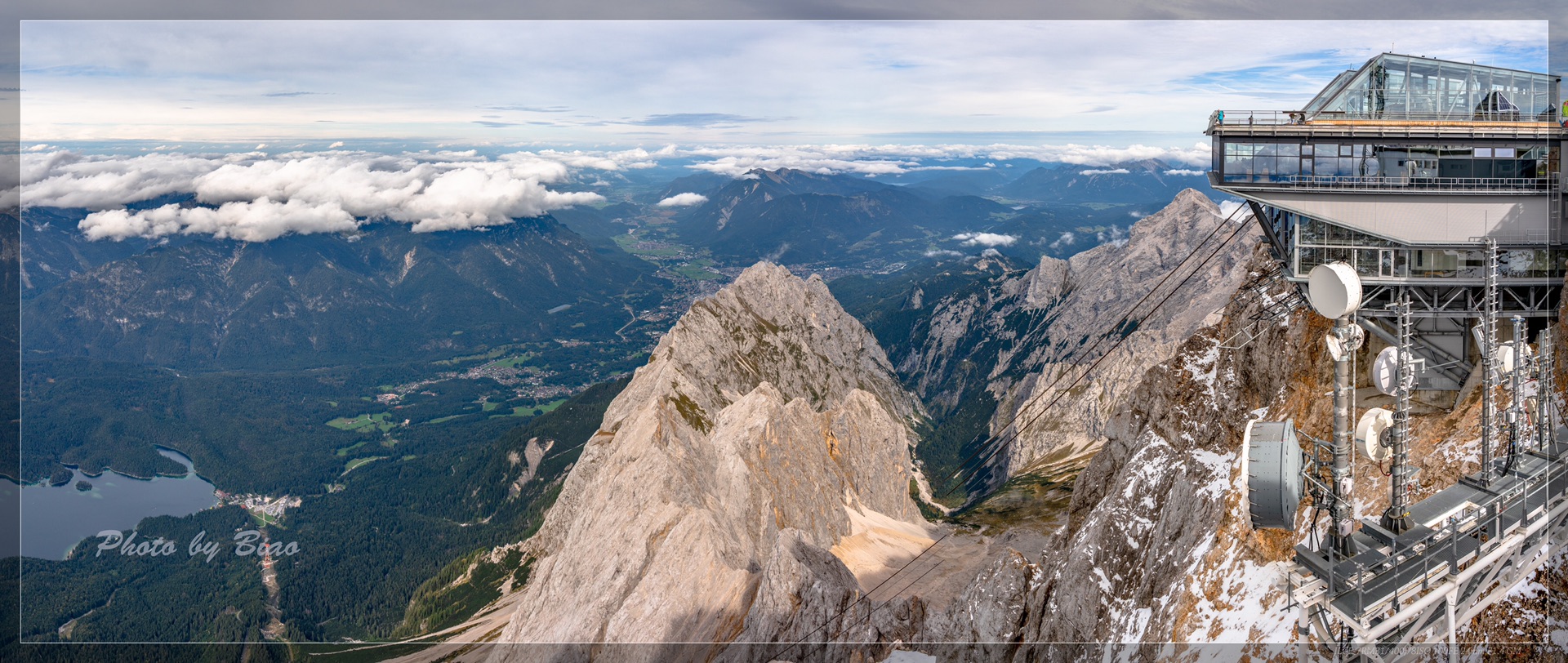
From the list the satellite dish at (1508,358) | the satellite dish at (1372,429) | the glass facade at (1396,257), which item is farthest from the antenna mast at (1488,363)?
the glass facade at (1396,257)

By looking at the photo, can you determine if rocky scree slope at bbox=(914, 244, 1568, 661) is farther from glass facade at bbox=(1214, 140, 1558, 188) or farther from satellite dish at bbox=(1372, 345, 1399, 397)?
glass facade at bbox=(1214, 140, 1558, 188)

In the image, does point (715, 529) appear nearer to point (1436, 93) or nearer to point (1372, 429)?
point (1436, 93)

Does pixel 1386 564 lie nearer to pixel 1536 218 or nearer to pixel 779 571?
pixel 1536 218

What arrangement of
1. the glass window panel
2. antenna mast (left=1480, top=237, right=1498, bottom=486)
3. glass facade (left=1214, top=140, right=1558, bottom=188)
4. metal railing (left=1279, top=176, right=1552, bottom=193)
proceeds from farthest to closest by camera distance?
1. the glass window panel
2. glass facade (left=1214, top=140, right=1558, bottom=188)
3. metal railing (left=1279, top=176, right=1552, bottom=193)
4. antenna mast (left=1480, top=237, right=1498, bottom=486)

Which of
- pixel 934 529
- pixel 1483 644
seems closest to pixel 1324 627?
pixel 1483 644

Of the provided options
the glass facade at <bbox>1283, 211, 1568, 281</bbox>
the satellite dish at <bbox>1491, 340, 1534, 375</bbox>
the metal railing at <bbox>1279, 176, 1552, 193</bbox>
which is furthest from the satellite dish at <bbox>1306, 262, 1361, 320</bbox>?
the glass facade at <bbox>1283, 211, 1568, 281</bbox>

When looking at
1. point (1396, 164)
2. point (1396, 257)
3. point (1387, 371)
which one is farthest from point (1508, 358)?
point (1396, 164)

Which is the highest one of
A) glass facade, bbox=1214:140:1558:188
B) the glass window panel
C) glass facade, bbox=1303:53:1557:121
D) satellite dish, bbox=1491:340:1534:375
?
glass facade, bbox=1303:53:1557:121
